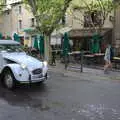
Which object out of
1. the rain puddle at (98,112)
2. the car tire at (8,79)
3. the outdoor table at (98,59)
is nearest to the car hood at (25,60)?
the car tire at (8,79)

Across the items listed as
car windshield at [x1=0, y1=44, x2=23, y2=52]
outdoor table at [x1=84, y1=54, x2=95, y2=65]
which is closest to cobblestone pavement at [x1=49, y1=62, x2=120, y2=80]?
outdoor table at [x1=84, y1=54, x2=95, y2=65]

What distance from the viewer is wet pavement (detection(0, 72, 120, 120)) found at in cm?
927

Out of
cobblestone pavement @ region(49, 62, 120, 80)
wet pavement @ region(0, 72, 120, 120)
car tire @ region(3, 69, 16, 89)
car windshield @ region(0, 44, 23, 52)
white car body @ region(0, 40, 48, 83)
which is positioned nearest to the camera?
wet pavement @ region(0, 72, 120, 120)

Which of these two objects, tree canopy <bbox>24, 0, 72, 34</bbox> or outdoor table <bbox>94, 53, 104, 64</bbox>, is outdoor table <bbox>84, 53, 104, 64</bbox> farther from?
tree canopy <bbox>24, 0, 72, 34</bbox>

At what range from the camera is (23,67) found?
525 inches

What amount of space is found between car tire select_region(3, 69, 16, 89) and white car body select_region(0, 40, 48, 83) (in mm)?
159

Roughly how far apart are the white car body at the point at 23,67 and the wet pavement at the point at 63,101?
44 cm

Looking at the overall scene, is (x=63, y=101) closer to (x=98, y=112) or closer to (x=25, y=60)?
(x=98, y=112)

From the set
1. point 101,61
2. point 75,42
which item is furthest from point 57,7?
point 75,42

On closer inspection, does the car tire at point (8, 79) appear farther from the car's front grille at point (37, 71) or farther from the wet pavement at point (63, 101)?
the car's front grille at point (37, 71)

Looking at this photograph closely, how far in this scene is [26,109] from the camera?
32.8 feet

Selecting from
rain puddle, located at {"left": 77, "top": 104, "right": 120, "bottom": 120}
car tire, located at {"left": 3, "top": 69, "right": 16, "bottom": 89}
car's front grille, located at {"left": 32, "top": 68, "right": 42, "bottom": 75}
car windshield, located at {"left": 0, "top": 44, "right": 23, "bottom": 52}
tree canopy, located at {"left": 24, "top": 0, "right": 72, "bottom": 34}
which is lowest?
rain puddle, located at {"left": 77, "top": 104, "right": 120, "bottom": 120}

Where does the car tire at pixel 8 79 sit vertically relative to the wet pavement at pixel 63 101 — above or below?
above

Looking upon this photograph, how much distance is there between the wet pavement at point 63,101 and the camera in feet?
30.4
